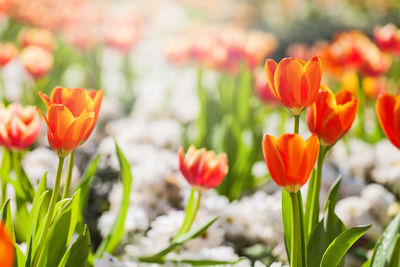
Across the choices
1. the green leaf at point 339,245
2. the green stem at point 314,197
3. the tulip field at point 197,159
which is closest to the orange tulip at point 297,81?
the tulip field at point 197,159

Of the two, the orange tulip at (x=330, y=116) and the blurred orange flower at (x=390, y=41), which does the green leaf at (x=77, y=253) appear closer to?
the orange tulip at (x=330, y=116)

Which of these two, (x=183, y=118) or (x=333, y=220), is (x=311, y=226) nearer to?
(x=333, y=220)

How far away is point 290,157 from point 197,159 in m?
0.35

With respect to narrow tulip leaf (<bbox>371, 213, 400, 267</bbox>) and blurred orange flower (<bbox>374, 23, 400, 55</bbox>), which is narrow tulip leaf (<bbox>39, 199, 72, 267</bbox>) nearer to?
narrow tulip leaf (<bbox>371, 213, 400, 267</bbox>)

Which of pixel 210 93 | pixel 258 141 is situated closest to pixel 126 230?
pixel 258 141

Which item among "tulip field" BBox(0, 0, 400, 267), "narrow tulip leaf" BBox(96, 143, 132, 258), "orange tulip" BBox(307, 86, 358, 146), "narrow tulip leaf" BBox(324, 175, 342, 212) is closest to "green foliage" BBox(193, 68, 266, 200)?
"tulip field" BBox(0, 0, 400, 267)

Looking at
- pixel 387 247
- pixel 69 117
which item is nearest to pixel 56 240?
pixel 69 117

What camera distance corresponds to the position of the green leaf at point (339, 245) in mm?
843

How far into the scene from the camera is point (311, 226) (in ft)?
3.28

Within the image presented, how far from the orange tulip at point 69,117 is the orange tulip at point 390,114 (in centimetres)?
55

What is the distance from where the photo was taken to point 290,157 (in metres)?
0.80

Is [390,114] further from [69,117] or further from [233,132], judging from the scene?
[233,132]

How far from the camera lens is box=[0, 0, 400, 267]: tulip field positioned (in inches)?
34.0

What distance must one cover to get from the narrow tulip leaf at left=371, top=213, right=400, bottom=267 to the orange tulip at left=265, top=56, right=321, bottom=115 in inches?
11.3
